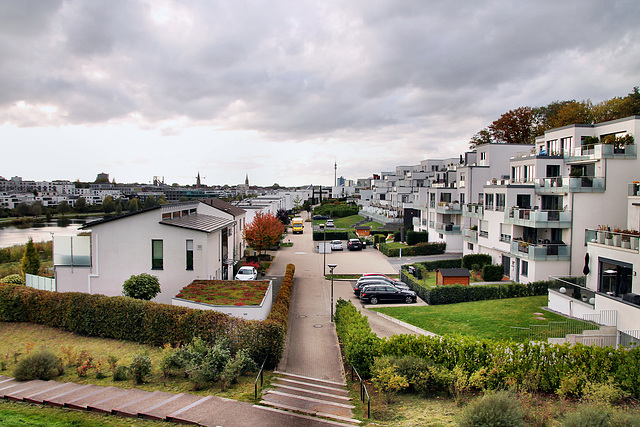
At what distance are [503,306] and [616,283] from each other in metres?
5.69

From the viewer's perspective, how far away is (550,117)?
158ft

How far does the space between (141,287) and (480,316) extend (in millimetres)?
17004

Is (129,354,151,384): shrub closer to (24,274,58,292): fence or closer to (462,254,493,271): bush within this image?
(24,274,58,292): fence

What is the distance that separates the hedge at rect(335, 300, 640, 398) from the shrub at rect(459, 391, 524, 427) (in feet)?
9.50

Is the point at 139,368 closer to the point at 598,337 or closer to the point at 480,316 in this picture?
the point at 480,316

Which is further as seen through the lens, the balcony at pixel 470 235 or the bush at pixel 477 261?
the balcony at pixel 470 235

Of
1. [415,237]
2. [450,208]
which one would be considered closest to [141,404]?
[450,208]

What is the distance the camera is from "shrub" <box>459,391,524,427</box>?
799 cm

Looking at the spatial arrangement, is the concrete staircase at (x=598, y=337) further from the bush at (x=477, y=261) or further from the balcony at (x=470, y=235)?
the balcony at (x=470, y=235)

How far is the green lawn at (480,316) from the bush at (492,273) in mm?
5298

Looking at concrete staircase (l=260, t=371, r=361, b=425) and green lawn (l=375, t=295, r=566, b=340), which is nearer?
concrete staircase (l=260, t=371, r=361, b=425)

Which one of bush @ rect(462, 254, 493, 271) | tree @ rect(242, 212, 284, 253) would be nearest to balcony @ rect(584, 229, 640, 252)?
bush @ rect(462, 254, 493, 271)

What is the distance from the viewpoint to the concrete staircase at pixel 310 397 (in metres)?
10.3

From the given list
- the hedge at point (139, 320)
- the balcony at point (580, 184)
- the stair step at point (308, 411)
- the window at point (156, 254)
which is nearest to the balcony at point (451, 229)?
the balcony at point (580, 184)
